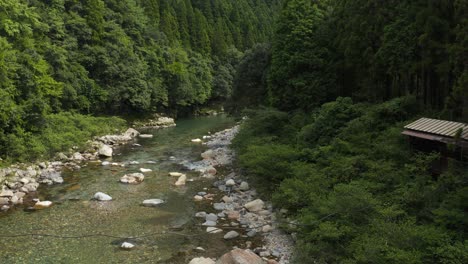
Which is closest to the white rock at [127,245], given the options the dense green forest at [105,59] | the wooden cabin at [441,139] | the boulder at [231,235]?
the boulder at [231,235]

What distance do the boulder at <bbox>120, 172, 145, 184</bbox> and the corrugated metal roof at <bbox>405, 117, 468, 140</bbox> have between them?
1325cm

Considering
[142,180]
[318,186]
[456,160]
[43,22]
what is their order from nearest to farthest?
[456,160] < [318,186] < [142,180] < [43,22]

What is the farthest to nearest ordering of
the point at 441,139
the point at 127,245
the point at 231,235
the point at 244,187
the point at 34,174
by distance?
the point at 34,174
the point at 244,187
the point at 231,235
the point at 127,245
the point at 441,139

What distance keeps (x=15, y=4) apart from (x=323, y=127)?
2167 centimetres

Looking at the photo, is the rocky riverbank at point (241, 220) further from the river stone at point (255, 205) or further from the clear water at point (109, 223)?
the clear water at point (109, 223)

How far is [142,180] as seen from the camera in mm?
20859

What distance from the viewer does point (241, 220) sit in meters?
15.0

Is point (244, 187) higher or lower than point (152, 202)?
lower

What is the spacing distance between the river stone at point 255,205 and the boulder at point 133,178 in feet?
23.1

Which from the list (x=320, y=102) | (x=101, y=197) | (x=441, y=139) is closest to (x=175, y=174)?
(x=101, y=197)

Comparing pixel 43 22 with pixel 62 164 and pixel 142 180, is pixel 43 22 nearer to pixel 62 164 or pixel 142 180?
pixel 62 164

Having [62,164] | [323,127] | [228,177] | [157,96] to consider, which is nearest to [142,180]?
[228,177]

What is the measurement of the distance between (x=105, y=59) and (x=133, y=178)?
21.4 meters

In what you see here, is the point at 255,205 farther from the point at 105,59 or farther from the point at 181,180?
the point at 105,59
